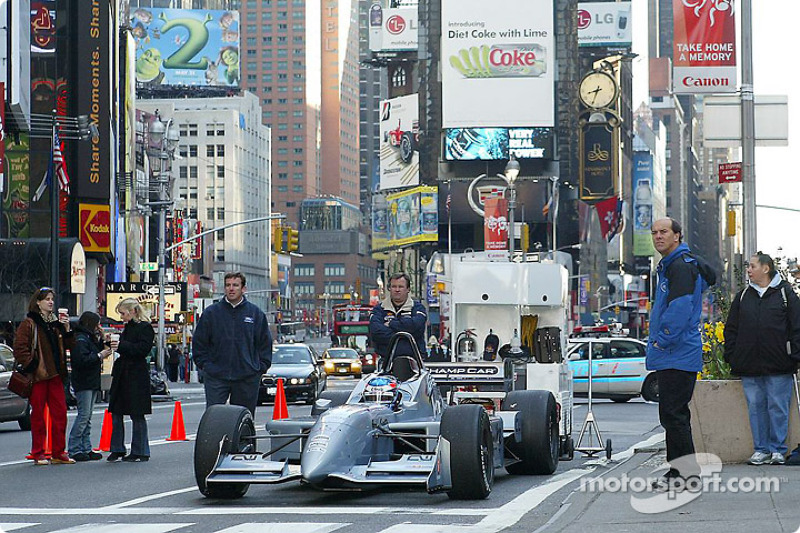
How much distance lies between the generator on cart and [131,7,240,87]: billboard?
441 ft

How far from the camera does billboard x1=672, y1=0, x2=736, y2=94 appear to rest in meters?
18.4

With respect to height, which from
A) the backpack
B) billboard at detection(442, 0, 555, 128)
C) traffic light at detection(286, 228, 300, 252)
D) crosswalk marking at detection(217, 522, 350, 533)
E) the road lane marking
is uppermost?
billboard at detection(442, 0, 555, 128)

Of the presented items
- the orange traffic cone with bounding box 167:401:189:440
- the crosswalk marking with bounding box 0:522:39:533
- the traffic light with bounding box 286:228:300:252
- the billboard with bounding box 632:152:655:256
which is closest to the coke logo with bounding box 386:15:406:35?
the billboard with bounding box 632:152:655:256

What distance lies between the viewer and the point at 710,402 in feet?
45.1

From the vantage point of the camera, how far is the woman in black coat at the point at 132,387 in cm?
1661

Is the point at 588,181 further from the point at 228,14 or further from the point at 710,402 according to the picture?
the point at 710,402

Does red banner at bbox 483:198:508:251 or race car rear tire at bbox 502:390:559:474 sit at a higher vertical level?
red banner at bbox 483:198:508:251

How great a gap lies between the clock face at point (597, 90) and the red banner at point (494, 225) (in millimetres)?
51570

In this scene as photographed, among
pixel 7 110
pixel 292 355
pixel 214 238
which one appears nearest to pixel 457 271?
pixel 292 355

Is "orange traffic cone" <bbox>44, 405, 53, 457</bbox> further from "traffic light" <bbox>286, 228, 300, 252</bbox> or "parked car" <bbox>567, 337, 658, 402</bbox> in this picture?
"traffic light" <bbox>286, 228, 300, 252</bbox>

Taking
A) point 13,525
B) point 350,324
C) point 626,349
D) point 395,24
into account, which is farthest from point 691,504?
point 395,24

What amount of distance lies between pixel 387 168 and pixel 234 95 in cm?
6656

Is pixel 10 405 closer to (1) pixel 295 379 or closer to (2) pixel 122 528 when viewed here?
(1) pixel 295 379

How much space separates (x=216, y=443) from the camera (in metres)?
11.7
